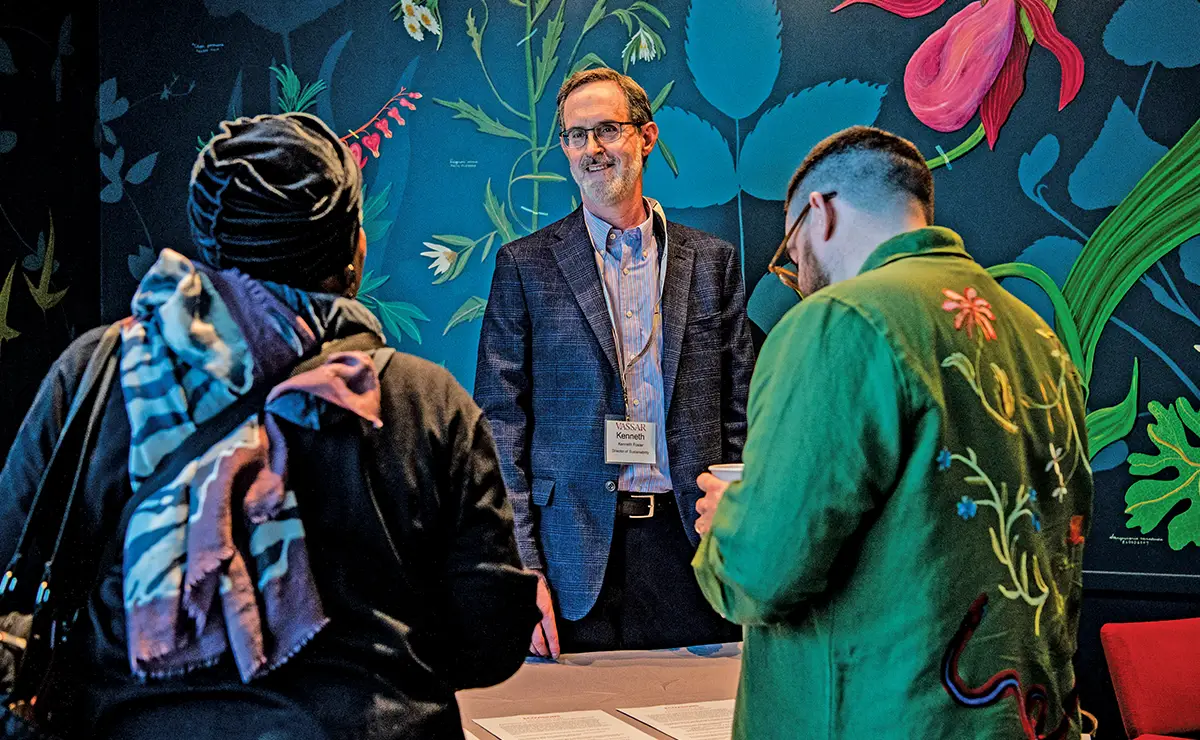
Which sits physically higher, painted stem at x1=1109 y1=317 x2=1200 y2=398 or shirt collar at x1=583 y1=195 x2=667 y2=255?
shirt collar at x1=583 y1=195 x2=667 y2=255

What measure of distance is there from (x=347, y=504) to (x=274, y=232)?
0.33 metres

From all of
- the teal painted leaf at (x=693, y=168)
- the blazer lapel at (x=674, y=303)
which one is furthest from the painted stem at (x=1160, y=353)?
the blazer lapel at (x=674, y=303)

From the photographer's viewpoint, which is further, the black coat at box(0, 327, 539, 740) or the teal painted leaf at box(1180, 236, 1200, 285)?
the teal painted leaf at box(1180, 236, 1200, 285)

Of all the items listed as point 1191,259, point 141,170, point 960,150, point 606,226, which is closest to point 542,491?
point 606,226

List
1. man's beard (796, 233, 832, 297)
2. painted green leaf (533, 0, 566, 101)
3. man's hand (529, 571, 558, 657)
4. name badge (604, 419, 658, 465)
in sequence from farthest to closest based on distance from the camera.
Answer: painted green leaf (533, 0, 566, 101)
name badge (604, 419, 658, 465)
man's hand (529, 571, 558, 657)
man's beard (796, 233, 832, 297)

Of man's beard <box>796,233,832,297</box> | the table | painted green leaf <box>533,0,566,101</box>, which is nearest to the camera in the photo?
man's beard <box>796,233,832,297</box>

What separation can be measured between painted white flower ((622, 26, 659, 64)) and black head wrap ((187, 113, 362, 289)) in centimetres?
275

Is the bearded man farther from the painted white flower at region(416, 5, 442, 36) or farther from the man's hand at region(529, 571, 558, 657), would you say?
the painted white flower at region(416, 5, 442, 36)

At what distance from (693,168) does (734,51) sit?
434 mm

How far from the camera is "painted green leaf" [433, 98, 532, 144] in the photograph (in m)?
3.99

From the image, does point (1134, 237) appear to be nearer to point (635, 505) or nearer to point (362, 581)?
point (635, 505)

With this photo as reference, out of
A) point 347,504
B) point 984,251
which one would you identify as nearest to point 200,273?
point 347,504

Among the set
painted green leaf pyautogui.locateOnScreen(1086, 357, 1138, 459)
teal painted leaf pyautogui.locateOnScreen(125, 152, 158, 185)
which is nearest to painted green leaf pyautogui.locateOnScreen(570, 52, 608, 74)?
teal painted leaf pyautogui.locateOnScreen(125, 152, 158, 185)

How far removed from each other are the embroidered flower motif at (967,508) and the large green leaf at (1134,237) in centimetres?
264
